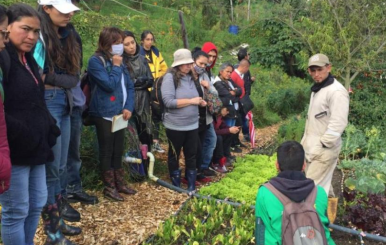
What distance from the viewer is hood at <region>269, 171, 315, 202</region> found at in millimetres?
2756

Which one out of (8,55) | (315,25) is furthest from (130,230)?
(315,25)

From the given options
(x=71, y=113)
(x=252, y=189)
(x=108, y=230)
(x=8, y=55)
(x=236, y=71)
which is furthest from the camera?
(x=236, y=71)

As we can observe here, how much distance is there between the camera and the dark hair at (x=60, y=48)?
3559mm

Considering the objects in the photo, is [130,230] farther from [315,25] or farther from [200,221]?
[315,25]

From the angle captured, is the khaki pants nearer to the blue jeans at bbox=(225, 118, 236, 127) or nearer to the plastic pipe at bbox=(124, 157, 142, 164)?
the plastic pipe at bbox=(124, 157, 142, 164)

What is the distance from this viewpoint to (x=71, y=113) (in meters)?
3.85

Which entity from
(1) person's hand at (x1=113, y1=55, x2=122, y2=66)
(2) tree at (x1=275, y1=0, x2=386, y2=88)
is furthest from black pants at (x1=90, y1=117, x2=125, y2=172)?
(2) tree at (x1=275, y1=0, x2=386, y2=88)

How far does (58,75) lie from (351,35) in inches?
307

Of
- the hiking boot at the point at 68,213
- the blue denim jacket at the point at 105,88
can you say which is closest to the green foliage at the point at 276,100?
the blue denim jacket at the point at 105,88

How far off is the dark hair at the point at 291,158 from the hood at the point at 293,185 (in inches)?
3.4

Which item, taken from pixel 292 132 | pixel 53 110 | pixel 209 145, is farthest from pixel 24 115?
pixel 292 132

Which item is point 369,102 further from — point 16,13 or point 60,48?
point 16,13

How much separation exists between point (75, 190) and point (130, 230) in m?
0.81

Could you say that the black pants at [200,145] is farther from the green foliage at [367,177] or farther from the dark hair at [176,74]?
the green foliage at [367,177]
